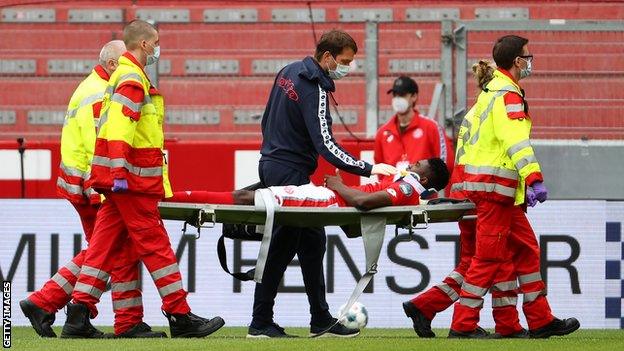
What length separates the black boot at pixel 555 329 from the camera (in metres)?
9.41

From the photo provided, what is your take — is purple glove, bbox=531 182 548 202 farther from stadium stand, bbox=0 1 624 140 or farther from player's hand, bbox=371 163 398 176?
stadium stand, bbox=0 1 624 140

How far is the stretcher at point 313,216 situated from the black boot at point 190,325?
394mm

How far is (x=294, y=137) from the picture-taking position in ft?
30.3

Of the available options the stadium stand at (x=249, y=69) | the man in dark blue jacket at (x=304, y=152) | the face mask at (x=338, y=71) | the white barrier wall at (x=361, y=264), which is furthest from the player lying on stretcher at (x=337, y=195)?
the stadium stand at (x=249, y=69)

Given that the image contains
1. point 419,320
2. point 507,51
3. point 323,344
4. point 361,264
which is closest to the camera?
point 323,344

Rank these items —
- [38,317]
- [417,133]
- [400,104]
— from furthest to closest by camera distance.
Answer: [400,104] < [417,133] < [38,317]

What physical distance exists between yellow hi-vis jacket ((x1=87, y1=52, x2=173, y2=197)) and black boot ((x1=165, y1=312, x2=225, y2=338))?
2.31 ft

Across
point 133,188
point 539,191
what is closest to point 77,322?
point 133,188

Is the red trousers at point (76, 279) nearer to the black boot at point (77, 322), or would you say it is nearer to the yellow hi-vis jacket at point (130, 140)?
the black boot at point (77, 322)

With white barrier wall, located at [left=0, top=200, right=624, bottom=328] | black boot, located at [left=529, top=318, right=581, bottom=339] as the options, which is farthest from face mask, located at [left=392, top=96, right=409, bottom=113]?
black boot, located at [left=529, top=318, right=581, bottom=339]

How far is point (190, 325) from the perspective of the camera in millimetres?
9086

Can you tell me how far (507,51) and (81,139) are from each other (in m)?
2.66

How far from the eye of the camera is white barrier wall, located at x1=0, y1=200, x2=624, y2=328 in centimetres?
1168

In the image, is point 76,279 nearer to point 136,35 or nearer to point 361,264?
point 136,35
